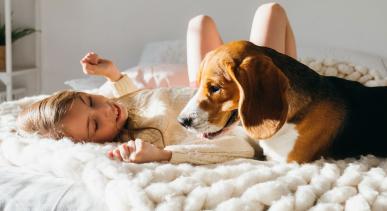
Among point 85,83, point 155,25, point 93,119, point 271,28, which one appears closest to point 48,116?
point 93,119

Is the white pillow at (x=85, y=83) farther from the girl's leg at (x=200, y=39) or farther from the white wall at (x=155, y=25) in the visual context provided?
the girl's leg at (x=200, y=39)

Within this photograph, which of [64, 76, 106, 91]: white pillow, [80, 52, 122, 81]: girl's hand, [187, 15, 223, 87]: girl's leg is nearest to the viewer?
[80, 52, 122, 81]: girl's hand

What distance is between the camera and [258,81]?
3.14 ft

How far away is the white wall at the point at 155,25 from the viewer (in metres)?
2.48

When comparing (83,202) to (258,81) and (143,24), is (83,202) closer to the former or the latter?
(258,81)

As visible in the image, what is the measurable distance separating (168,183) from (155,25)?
2.10 metres

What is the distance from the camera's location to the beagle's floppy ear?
37.5 inches

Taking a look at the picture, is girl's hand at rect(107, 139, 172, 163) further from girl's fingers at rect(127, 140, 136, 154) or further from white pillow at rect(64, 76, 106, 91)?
white pillow at rect(64, 76, 106, 91)

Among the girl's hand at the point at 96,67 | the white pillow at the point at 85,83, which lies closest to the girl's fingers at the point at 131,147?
the girl's hand at the point at 96,67

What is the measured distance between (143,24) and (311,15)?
102 centimetres

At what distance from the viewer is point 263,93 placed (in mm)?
954

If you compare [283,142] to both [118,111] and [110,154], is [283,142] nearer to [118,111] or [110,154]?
[110,154]

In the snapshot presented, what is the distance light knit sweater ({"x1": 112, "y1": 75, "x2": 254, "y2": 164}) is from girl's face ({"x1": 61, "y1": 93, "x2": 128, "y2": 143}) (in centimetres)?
5

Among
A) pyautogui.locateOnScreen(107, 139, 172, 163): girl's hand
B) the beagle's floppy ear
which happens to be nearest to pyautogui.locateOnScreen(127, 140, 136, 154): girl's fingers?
pyautogui.locateOnScreen(107, 139, 172, 163): girl's hand
